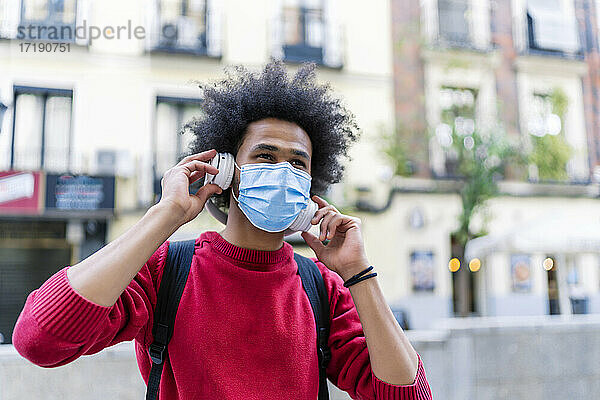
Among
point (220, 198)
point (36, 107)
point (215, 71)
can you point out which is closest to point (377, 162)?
point (215, 71)

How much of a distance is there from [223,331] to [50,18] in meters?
9.40

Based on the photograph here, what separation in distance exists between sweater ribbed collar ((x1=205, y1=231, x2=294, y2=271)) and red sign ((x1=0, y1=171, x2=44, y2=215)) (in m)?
8.26

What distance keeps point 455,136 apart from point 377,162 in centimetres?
163

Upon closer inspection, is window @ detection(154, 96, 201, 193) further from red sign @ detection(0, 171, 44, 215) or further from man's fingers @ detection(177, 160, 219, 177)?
man's fingers @ detection(177, 160, 219, 177)

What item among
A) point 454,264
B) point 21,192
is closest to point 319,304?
point 21,192

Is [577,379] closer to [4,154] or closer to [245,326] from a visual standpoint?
[245,326]

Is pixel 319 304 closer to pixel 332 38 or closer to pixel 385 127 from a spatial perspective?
pixel 385 127

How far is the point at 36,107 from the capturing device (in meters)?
9.09

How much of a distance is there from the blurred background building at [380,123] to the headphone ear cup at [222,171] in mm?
6411

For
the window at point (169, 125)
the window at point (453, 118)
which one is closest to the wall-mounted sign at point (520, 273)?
the window at point (453, 118)

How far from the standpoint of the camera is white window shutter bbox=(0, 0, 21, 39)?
868 cm

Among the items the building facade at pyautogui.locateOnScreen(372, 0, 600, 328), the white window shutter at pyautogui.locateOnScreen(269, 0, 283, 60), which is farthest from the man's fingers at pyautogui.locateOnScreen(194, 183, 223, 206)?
the white window shutter at pyautogui.locateOnScreen(269, 0, 283, 60)

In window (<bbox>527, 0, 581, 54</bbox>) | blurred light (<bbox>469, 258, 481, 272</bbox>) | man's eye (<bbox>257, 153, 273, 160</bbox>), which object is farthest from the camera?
window (<bbox>527, 0, 581, 54</bbox>)

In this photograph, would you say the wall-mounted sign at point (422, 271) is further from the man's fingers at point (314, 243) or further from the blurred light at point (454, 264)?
the man's fingers at point (314, 243)
